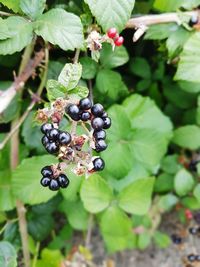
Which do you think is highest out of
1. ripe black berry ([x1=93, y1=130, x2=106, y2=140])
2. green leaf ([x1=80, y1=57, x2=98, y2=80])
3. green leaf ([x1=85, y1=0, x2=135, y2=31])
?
green leaf ([x1=85, y1=0, x2=135, y2=31])

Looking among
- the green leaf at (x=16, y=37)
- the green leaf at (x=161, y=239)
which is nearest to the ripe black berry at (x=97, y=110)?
the green leaf at (x=16, y=37)

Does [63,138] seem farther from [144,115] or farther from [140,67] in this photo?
[140,67]

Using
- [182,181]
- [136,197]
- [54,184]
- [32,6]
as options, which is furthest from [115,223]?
[32,6]

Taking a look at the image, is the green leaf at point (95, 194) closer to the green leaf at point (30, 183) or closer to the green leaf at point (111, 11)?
the green leaf at point (30, 183)

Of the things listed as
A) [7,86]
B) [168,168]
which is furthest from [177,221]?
[7,86]

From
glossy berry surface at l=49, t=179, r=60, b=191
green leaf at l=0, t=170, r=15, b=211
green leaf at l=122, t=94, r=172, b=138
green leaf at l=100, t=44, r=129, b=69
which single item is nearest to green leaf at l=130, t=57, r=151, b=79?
green leaf at l=122, t=94, r=172, b=138

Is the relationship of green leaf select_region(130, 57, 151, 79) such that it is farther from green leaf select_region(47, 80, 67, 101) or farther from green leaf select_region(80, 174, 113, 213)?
green leaf select_region(47, 80, 67, 101)

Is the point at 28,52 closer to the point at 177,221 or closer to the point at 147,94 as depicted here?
the point at 147,94
